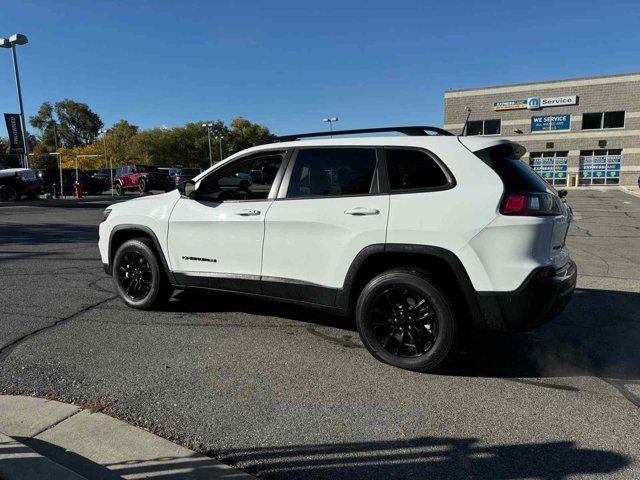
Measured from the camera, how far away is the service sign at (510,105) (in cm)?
3938

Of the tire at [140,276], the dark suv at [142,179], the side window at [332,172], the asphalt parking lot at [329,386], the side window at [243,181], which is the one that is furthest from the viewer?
the dark suv at [142,179]

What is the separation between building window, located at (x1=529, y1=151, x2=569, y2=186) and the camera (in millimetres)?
38688

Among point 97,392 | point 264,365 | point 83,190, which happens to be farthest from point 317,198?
point 83,190

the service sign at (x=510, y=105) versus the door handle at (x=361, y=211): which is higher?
the service sign at (x=510, y=105)

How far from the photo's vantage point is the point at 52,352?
424 centimetres

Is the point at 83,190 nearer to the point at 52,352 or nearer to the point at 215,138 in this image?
the point at 52,352

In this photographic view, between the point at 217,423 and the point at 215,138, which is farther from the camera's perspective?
the point at 215,138

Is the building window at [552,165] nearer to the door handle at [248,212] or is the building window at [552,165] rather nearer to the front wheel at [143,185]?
the front wheel at [143,185]

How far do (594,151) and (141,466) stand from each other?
42349 millimetres

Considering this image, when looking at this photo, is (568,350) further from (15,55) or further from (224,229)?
(15,55)

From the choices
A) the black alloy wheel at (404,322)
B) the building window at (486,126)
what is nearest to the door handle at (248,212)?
the black alloy wheel at (404,322)

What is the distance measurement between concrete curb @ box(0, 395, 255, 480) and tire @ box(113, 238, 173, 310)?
2.08 metres

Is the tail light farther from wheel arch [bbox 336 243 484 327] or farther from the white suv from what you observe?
wheel arch [bbox 336 243 484 327]

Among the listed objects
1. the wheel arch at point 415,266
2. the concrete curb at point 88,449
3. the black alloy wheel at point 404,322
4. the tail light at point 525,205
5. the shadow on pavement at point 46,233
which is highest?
the tail light at point 525,205
